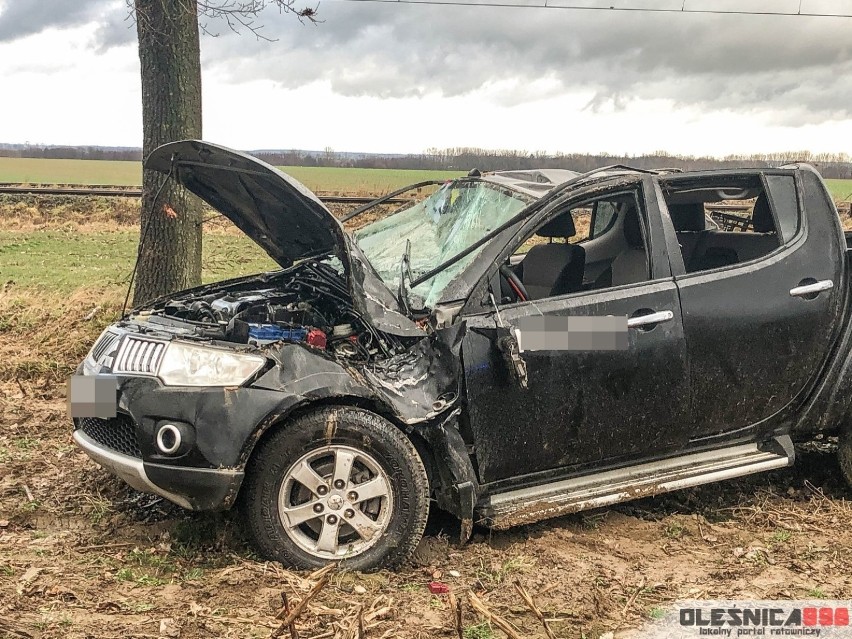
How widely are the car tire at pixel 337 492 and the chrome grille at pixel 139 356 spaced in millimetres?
576

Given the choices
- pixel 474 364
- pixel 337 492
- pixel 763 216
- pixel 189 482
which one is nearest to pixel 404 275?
pixel 474 364

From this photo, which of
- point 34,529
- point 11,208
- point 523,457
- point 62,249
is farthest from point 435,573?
point 11,208

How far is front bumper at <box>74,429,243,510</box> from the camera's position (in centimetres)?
318

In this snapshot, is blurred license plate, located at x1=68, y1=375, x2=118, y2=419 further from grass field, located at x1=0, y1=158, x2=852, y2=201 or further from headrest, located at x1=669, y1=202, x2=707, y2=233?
grass field, located at x1=0, y1=158, x2=852, y2=201

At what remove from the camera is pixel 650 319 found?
12.2ft

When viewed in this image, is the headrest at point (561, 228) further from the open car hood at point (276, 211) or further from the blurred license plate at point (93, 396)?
the blurred license plate at point (93, 396)

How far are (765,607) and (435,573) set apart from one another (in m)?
1.37

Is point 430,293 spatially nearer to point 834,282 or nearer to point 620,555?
point 620,555

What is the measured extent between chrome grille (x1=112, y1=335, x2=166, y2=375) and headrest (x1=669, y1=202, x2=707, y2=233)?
8.45ft

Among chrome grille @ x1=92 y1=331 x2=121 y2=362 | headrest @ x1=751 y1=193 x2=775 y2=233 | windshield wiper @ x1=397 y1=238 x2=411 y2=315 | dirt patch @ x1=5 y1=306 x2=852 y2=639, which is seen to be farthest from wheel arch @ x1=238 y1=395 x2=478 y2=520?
headrest @ x1=751 y1=193 x2=775 y2=233

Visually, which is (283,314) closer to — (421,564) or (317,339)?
(317,339)

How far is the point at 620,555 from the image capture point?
3723 mm

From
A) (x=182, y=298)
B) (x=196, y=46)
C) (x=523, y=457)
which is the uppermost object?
(x=196, y=46)

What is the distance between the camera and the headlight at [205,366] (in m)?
3.24
